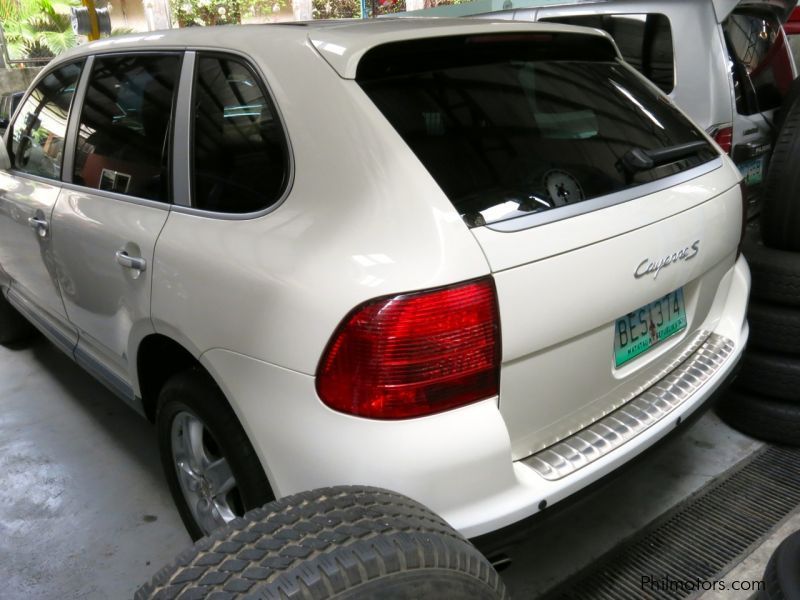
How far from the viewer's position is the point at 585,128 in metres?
1.94

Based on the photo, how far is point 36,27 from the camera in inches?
652

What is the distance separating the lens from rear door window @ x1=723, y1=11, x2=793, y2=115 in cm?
355

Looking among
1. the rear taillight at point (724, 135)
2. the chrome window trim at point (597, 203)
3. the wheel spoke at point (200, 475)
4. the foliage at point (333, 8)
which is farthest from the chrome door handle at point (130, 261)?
the foliage at point (333, 8)

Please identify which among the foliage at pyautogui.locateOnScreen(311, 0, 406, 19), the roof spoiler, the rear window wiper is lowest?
the rear window wiper

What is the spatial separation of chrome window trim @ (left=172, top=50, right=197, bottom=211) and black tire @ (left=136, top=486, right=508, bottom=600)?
104 cm

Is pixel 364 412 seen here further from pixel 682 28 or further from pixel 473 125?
pixel 682 28

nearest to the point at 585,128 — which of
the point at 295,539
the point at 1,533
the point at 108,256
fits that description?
the point at 295,539

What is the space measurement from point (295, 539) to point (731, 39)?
357 cm

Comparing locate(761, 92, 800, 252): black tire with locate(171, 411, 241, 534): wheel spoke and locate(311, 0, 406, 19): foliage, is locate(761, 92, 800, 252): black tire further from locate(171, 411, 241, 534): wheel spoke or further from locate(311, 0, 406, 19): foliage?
locate(311, 0, 406, 19): foliage

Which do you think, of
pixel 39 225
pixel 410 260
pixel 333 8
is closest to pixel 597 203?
pixel 410 260

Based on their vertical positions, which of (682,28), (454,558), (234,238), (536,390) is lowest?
(454,558)

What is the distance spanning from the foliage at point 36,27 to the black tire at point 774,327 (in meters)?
17.5
